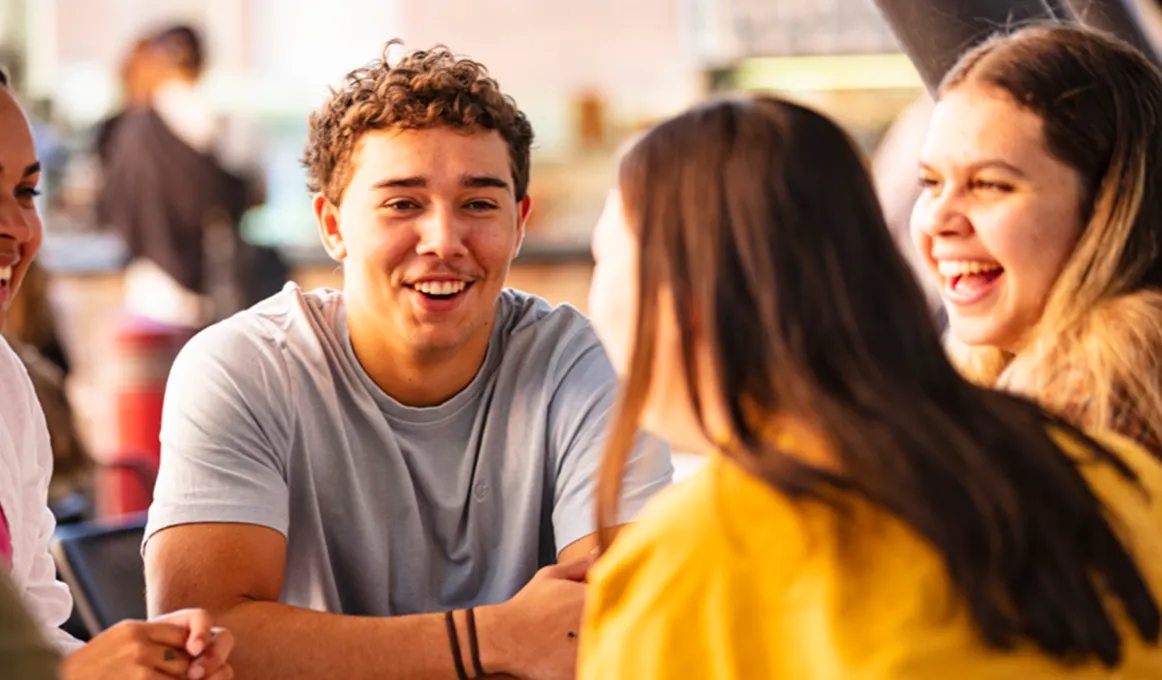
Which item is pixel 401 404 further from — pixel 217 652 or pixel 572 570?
pixel 217 652

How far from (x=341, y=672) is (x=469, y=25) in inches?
280

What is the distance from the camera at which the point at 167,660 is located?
1616 mm

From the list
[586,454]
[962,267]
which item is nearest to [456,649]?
[586,454]

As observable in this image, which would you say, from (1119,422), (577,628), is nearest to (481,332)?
(577,628)

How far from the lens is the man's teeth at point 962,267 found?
1956mm

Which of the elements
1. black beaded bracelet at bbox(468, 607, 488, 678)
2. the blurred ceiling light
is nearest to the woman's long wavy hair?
black beaded bracelet at bbox(468, 607, 488, 678)

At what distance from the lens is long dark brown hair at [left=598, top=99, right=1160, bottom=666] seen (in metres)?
1.07

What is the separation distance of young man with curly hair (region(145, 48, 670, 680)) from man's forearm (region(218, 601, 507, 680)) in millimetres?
69

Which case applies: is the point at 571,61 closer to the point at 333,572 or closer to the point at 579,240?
the point at 579,240

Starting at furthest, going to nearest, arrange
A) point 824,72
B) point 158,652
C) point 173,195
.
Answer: point 824,72 → point 173,195 → point 158,652

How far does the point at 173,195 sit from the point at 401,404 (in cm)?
383

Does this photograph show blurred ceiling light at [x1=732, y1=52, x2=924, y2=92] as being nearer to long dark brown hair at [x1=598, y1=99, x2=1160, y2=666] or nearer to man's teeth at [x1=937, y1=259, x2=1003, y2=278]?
man's teeth at [x1=937, y1=259, x2=1003, y2=278]

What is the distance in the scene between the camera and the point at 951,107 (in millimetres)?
1961

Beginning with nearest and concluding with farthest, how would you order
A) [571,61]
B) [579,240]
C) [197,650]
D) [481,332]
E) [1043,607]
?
[1043,607] < [197,650] < [481,332] < [579,240] < [571,61]
